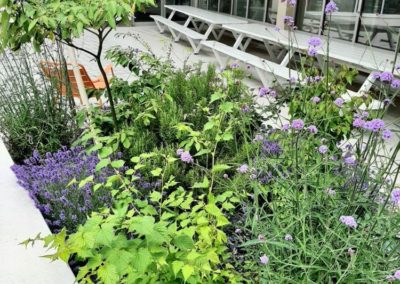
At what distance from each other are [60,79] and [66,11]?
3.18 ft

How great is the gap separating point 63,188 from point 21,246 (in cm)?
40

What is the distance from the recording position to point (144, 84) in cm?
293

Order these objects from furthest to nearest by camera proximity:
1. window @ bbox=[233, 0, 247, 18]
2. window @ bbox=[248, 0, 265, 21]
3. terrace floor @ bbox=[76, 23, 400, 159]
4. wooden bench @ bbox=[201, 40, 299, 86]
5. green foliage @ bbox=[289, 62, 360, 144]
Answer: window @ bbox=[233, 0, 247, 18] → window @ bbox=[248, 0, 265, 21] → terrace floor @ bbox=[76, 23, 400, 159] → wooden bench @ bbox=[201, 40, 299, 86] → green foliage @ bbox=[289, 62, 360, 144]

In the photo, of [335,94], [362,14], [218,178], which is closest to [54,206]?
[218,178]

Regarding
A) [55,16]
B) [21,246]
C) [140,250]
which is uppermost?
[55,16]

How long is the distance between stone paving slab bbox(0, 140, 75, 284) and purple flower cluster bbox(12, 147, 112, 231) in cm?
7

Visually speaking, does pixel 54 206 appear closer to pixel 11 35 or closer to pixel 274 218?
pixel 11 35

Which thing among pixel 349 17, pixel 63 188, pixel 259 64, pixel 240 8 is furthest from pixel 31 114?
pixel 240 8

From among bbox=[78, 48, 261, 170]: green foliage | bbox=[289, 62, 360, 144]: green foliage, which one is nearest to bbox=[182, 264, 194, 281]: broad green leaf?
bbox=[78, 48, 261, 170]: green foliage

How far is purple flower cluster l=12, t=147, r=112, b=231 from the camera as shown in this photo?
2.13m

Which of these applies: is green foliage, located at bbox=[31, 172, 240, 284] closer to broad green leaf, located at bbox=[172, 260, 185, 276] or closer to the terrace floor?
broad green leaf, located at bbox=[172, 260, 185, 276]

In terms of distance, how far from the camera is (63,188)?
7.50 ft

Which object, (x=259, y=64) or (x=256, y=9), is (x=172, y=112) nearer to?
(x=259, y=64)

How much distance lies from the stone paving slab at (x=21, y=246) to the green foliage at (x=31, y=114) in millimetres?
404
